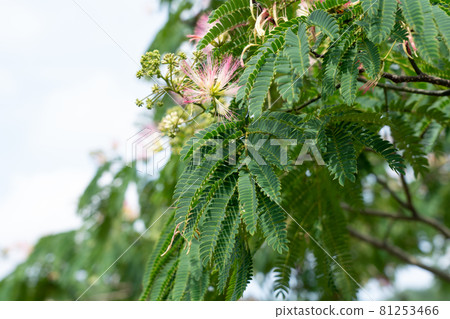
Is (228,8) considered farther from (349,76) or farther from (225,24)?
(349,76)

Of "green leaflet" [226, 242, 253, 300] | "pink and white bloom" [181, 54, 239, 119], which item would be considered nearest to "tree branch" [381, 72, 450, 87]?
"pink and white bloom" [181, 54, 239, 119]

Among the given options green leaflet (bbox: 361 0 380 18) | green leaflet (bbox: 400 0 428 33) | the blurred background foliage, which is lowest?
the blurred background foliage

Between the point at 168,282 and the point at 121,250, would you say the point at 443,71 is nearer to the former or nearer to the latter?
the point at 168,282

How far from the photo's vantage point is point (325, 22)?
152cm

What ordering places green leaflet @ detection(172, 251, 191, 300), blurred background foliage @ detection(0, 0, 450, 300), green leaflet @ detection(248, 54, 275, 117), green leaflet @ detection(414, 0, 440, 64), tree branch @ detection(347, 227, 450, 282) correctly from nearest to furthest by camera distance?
green leaflet @ detection(414, 0, 440, 64) < green leaflet @ detection(248, 54, 275, 117) < green leaflet @ detection(172, 251, 191, 300) < blurred background foliage @ detection(0, 0, 450, 300) < tree branch @ detection(347, 227, 450, 282)

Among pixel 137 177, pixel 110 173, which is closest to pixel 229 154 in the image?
pixel 137 177

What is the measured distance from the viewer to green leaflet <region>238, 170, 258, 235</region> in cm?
142

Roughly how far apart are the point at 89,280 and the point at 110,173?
3.88 feet

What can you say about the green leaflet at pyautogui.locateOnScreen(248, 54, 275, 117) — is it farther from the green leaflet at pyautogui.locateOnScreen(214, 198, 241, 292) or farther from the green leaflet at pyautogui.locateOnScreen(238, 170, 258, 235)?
the green leaflet at pyautogui.locateOnScreen(214, 198, 241, 292)

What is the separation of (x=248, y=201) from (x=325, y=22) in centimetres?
65

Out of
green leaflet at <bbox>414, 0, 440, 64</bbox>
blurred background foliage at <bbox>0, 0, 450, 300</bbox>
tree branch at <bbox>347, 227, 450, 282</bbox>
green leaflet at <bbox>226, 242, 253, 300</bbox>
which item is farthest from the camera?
tree branch at <bbox>347, 227, 450, 282</bbox>

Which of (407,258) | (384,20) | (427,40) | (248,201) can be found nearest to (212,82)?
(248,201)

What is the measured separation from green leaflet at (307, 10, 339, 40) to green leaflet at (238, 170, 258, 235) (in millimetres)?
546

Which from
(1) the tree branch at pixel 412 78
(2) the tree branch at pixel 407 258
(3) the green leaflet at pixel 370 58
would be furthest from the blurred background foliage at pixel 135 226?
(3) the green leaflet at pixel 370 58
